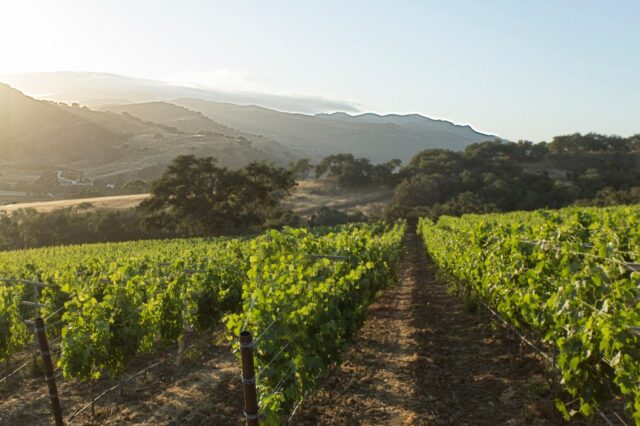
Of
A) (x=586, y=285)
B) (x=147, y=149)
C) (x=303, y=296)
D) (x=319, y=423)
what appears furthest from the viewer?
(x=147, y=149)

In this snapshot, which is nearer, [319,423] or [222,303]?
[319,423]

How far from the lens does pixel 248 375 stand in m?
3.11

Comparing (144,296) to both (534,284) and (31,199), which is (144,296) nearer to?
(534,284)

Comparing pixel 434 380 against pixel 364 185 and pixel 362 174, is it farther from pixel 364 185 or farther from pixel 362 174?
pixel 362 174

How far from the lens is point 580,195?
6012 centimetres

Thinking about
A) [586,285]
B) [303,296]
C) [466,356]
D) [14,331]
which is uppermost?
[586,285]

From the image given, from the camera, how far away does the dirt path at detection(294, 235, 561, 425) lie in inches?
236

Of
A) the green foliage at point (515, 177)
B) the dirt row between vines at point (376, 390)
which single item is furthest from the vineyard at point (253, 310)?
the green foliage at point (515, 177)

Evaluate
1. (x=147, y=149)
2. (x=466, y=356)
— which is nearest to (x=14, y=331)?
(x=466, y=356)

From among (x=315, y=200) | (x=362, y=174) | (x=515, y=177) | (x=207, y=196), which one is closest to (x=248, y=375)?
(x=207, y=196)

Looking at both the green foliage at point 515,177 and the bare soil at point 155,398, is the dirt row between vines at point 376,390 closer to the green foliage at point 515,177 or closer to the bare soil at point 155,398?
the bare soil at point 155,398

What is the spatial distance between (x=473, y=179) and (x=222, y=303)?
60762 millimetres

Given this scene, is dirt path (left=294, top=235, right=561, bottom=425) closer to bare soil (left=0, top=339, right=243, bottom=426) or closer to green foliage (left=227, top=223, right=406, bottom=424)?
green foliage (left=227, top=223, right=406, bottom=424)

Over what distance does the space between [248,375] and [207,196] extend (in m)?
42.4
